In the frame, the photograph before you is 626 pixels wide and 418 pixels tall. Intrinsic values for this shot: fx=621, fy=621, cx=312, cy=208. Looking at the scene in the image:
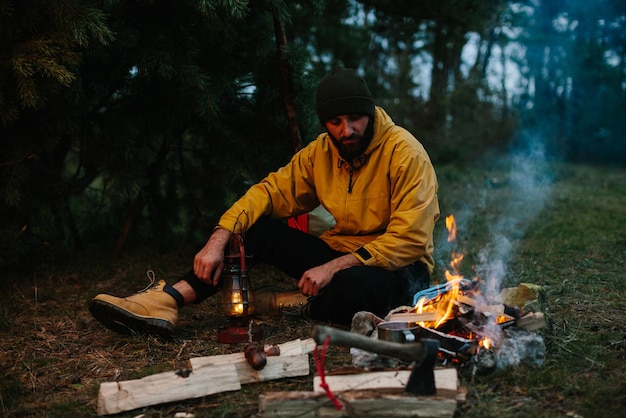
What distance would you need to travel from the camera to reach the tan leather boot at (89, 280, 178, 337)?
3.39 metres

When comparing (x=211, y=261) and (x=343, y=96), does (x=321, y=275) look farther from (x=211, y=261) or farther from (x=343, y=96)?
(x=343, y=96)

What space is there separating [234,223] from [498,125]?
11.4m

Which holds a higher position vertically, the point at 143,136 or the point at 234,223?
the point at 143,136

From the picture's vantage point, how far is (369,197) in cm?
362

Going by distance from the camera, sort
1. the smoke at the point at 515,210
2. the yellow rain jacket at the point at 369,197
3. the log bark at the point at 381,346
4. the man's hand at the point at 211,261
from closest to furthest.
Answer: the log bark at the point at 381,346, the yellow rain jacket at the point at 369,197, the man's hand at the point at 211,261, the smoke at the point at 515,210

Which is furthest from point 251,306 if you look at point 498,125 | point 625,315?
point 498,125

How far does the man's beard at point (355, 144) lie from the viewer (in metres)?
3.52

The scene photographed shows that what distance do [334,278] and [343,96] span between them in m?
1.01

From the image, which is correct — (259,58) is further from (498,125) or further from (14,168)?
(498,125)

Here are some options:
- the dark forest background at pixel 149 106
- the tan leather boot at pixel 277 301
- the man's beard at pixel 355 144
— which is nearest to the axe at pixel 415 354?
the man's beard at pixel 355 144

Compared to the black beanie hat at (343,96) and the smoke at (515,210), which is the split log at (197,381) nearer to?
the smoke at (515,210)

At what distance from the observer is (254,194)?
3.88m

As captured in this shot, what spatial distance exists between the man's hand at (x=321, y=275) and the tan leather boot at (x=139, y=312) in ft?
2.51

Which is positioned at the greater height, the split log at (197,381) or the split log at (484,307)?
the split log at (484,307)
